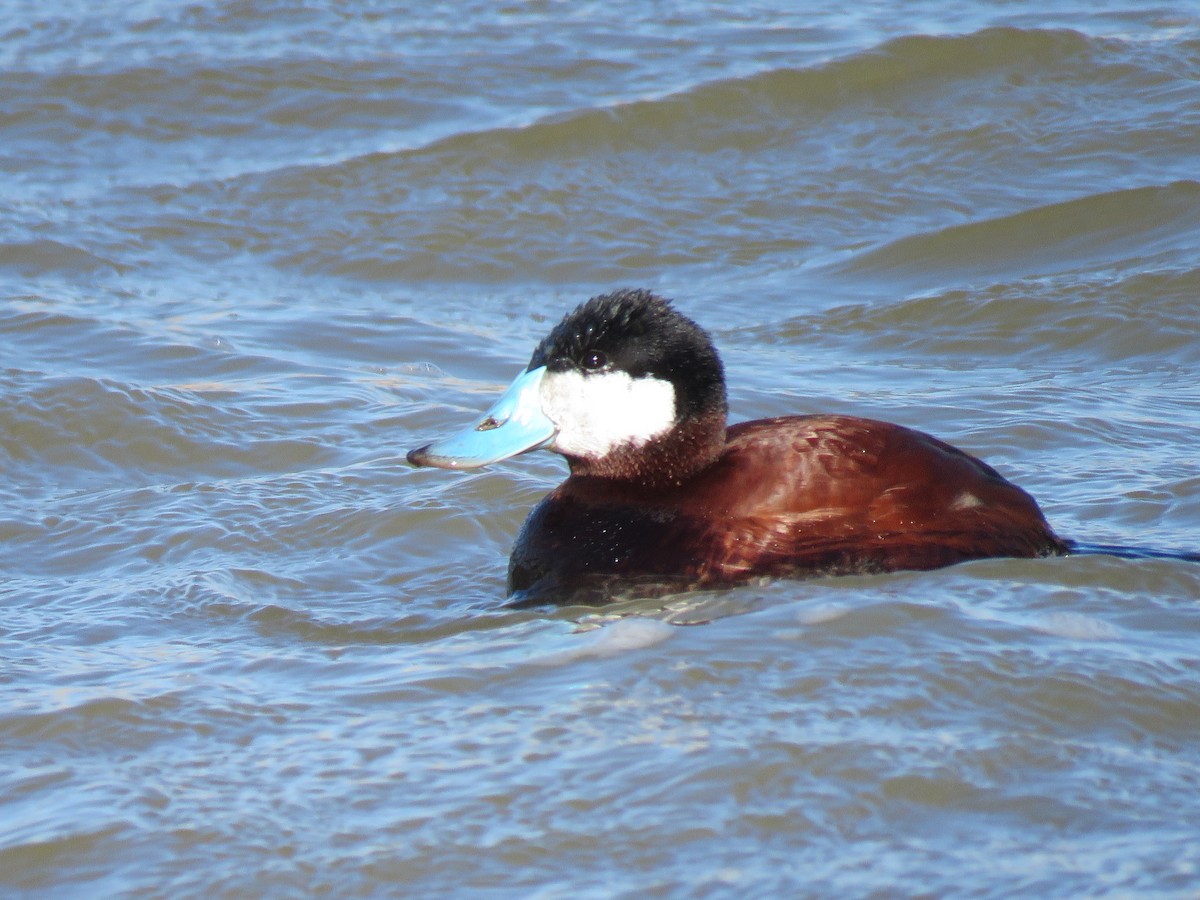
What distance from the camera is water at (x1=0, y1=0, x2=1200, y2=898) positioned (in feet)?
9.57

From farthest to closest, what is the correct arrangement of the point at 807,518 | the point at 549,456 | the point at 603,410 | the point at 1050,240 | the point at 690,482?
1. the point at 1050,240
2. the point at 549,456
3. the point at 603,410
4. the point at 690,482
5. the point at 807,518

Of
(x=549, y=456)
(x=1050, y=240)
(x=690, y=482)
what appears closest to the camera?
(x=690, y=482)

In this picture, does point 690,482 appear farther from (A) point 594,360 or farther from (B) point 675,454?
(A) point 594,360

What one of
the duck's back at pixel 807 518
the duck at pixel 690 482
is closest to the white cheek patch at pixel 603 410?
the duck at pixel 690 482

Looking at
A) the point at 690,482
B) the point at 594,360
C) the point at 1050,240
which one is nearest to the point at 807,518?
the point at 690,482

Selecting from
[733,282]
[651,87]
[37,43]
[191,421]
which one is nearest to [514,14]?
[651,87]

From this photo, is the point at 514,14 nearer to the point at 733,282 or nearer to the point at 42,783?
the point at 733,282

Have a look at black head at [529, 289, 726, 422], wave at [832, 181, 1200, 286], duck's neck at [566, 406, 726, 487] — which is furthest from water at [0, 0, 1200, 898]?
black head at [529, 289, 726, 422]

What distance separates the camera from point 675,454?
13.3 ft

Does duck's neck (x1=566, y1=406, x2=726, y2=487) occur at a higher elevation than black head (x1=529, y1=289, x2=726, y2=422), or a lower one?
lower

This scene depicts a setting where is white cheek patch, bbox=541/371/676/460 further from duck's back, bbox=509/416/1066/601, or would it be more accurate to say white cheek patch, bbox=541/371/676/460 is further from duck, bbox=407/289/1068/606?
duck's back, bbox=509/416/1066/601

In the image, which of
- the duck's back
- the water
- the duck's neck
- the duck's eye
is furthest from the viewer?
the duck's eye

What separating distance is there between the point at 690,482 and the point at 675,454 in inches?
3.2

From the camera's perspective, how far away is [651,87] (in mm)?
9133
